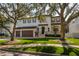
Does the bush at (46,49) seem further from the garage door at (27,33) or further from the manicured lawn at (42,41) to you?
the garage door at (27,33)

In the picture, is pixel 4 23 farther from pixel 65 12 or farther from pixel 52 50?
pixel 65 12

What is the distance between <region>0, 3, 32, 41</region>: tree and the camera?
4.29m

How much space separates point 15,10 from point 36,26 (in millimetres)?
498

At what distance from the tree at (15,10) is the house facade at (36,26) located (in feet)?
0.31

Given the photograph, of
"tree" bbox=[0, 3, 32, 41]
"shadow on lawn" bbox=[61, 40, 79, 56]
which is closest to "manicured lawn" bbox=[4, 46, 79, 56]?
"shadow on lawn" bbox=[61, 40, 79, 56]

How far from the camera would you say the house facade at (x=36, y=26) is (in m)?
4.27

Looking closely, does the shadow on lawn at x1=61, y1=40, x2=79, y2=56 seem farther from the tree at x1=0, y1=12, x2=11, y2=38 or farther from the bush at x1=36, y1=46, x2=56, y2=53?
the tree at x1=0, y1=12, x2=11, y2=38

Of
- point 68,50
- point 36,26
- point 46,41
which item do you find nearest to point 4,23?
point 36,26

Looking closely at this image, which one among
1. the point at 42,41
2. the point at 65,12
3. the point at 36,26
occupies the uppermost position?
the point at 65,12

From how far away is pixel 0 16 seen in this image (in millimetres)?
4312

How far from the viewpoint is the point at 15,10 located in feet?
14.2

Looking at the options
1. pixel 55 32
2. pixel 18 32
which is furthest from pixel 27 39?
pixel 55 32

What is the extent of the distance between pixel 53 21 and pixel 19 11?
66cm

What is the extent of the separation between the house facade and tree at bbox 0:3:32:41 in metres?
0.09
